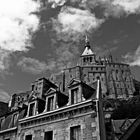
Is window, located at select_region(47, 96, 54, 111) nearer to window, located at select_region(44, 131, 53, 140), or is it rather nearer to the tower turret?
window, located at select_region(44, 131, 53, 140)

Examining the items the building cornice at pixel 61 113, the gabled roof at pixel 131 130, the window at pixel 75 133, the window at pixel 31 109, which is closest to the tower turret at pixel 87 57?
the window at pixel 31 109

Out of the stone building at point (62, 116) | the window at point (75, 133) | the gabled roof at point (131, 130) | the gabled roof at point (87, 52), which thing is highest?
the gabled roof at point (87, 52)

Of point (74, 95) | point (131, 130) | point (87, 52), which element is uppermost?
point (87, 52)

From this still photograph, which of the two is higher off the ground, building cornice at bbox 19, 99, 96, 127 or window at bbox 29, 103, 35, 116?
window at bbox 29, 103, 35, 116

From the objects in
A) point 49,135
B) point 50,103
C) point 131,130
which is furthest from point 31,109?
point 131,130

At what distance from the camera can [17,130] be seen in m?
14.6

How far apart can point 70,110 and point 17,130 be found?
5.32 m

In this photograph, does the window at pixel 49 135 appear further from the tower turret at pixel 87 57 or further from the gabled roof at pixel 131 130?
the tower turret at pixel 87 57

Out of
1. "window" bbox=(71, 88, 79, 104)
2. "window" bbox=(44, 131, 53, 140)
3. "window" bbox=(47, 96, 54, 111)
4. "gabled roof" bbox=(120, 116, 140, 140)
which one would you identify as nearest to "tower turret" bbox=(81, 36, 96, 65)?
"window" bbox=(47, 96, 54, 111)

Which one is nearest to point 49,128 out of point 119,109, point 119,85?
point 119,109

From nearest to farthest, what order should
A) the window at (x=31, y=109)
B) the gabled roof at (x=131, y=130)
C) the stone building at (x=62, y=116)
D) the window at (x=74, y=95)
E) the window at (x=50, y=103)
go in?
the gabled roof at (x=131, y=130) → the stone building at (x=62, y=116) → the window at (x=74, y=95) → the window at (x=50, y=103) → the window at (x=31, y=109)

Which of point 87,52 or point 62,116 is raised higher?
point 87,52

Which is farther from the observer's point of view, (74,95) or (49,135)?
(74,95)

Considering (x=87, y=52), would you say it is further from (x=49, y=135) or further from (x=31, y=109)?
(x=49, y=135)
